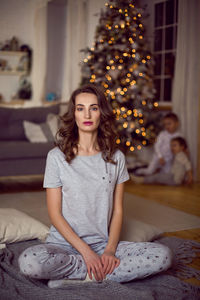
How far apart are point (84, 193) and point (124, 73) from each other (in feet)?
11.4

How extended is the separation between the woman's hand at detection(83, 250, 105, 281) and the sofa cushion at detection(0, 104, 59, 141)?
3.12 metres

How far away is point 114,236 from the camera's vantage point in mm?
1826

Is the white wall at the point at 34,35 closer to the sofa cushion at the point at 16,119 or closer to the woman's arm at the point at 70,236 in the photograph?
the sofa cushion at the point at 16,119

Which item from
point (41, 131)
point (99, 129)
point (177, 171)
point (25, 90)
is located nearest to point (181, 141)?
point (177, 171)

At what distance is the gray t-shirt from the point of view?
181cm

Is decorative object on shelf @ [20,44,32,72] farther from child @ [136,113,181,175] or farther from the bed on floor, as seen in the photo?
the bed on floor

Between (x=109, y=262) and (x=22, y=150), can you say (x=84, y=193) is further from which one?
(x=22, y=150)

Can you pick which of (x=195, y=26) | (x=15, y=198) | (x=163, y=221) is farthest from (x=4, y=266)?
(x=195, y=26)

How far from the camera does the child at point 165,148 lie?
501 cm

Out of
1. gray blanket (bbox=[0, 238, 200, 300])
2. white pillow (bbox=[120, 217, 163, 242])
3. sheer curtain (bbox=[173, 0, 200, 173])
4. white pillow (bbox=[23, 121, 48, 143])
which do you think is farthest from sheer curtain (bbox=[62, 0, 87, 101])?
gray blanket (bbox=[0, 238, 200, 300])

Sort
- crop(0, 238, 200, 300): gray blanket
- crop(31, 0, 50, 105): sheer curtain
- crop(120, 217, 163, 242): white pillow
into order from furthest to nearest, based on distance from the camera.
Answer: crop(31, 0, 50, 105): sheer curtain, crop(120, 217, 163, 242): white pillow, crop(0, 238, 200, 300): gray blanket

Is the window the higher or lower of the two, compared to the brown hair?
higher

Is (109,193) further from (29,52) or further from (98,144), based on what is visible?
(29,52)

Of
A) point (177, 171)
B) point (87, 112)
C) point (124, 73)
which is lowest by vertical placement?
point (177, 171)
